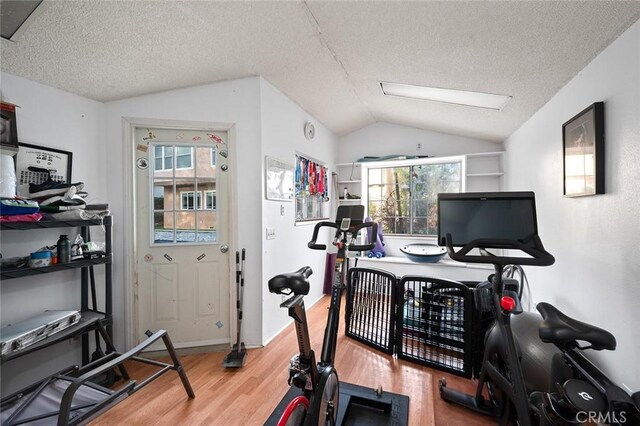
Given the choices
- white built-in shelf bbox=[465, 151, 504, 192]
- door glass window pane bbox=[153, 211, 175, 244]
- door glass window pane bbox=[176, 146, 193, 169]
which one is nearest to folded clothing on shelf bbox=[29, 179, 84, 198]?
door glass window pane bbox=[153, 211, 175, 244]

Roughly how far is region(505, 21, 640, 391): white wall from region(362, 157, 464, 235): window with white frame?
1.79 metres

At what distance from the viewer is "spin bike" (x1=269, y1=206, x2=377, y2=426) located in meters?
1.27

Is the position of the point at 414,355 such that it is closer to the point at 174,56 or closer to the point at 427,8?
the point at 427,8

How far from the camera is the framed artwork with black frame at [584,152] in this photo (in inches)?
59.9

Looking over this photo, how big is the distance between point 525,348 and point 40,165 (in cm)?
347

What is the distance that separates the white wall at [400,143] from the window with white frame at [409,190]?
0.73 feet

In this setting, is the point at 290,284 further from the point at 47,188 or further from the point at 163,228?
the point at 47,188

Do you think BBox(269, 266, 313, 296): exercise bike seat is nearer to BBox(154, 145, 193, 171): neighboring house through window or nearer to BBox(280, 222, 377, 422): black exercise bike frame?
BBox(280, 222, 377, 422): black exercise bike frame

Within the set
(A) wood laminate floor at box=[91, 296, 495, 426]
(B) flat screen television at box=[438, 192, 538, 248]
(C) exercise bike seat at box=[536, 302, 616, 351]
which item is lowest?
(A) wood laminate floor at box=[91, 296, 495, 426]

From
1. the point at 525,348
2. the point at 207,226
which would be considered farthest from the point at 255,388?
the point at 525,348

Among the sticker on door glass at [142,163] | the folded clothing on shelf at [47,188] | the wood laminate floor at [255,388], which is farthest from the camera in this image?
the sticker on door glass at [142,163]

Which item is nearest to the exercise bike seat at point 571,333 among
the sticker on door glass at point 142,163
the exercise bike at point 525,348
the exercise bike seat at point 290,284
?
the exercise bike at point 525,348

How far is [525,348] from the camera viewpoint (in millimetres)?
1643

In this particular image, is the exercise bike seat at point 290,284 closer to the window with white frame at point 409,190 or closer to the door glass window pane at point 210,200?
the door glass window pane at point 210,200
